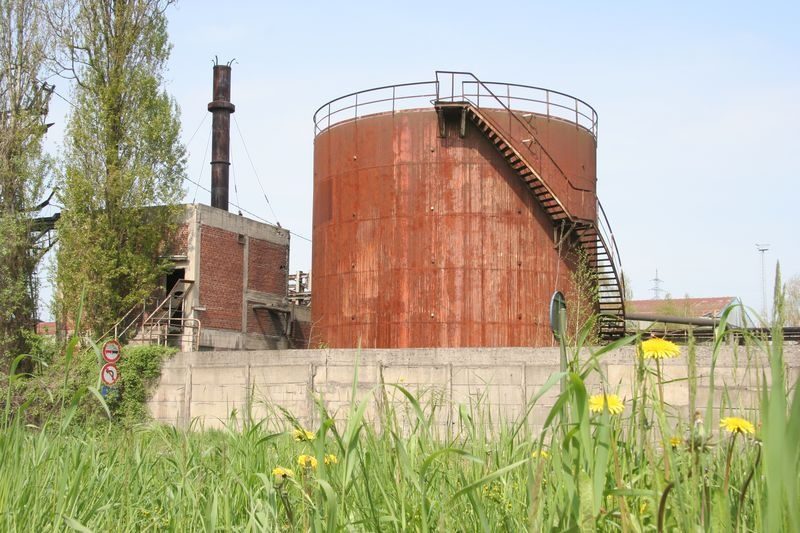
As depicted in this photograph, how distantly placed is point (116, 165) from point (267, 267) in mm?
5727

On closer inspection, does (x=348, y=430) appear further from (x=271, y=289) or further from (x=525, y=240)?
(x=271, y=289)

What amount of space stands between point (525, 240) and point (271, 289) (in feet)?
35.6

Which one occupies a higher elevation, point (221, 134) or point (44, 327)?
point (221, 134)

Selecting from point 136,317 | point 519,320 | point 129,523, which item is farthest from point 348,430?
point 136,317

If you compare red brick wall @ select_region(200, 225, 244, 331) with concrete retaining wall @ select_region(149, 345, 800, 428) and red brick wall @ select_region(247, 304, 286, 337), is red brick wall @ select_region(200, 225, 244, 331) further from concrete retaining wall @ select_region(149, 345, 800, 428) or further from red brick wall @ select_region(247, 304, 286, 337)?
concrete retaining wall @ select_region(149, 345, 800, 428)

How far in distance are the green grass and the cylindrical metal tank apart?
Answer: 582 inches

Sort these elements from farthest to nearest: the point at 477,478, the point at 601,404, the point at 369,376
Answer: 1. the point at 369,376
2. the point at 477,478
3. the point at 601,404

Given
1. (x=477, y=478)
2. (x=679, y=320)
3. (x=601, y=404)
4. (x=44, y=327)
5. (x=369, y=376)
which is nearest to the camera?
(x=601, y=404)

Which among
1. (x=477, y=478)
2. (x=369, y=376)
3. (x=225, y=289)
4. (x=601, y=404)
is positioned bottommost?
(x=369, y=376)

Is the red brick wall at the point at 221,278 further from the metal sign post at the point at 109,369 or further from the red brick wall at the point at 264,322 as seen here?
the metal sign post at the point at 109,369

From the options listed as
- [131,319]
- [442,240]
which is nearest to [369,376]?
[442,240]

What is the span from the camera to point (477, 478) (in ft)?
11.3

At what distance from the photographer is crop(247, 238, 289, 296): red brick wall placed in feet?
91.9

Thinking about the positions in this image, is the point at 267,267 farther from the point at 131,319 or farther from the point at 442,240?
the point at 442,240
